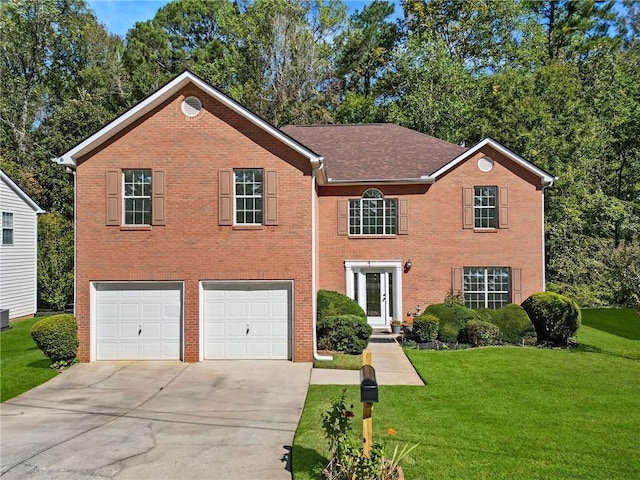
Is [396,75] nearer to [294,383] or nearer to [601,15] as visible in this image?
[601,15]

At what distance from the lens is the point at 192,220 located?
13094mm

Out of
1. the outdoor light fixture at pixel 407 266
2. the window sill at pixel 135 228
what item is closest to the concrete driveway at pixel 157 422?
the window sill at pixel 135 228

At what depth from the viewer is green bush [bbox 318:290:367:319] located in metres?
14.5

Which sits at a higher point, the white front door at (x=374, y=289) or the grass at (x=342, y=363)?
the white front door at (x=374, y=289)

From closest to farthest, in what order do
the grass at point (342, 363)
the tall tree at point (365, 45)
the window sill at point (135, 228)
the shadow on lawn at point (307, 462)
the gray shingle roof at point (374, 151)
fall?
the shadow on lawn at point (307, 462) < the grass at point (342, 363) < the window sill at point (135, 228) < the gray shingle roof at point (374, 151) < the tall tree at point (365, 45)

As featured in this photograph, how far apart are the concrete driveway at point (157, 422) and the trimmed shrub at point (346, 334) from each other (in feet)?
4.48

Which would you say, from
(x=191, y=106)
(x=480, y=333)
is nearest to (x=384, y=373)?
(x=480, y=333)

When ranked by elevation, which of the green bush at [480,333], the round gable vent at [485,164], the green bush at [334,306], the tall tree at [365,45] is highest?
the tall tree at [365,45]

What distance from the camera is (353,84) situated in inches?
1508

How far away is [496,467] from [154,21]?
43.4 meters

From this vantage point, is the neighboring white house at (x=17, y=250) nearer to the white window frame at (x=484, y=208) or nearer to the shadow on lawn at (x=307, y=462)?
the shadow on lawn at (x=307, y=462)

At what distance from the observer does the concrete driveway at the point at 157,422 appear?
6535 mm

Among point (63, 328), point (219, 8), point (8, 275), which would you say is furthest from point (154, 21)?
point (63, 328)

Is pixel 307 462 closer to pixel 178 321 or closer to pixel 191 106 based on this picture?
pixel 178 321
